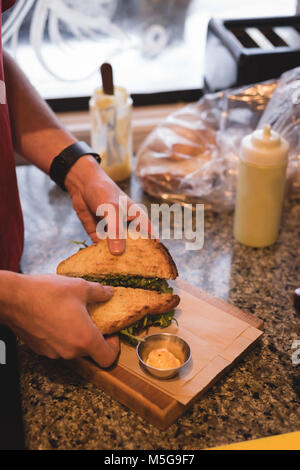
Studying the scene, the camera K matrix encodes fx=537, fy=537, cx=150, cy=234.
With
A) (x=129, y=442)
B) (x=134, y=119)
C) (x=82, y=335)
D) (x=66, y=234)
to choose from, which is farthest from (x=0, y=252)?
(x=134, y=119)

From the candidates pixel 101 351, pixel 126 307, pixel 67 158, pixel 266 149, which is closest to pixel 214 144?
pixel 266 149

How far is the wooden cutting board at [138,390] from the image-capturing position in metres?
0.99

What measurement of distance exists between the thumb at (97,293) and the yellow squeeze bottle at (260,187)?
50 centimetres

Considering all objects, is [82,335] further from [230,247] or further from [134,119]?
[134,119]

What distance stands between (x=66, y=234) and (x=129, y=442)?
0.73 meters

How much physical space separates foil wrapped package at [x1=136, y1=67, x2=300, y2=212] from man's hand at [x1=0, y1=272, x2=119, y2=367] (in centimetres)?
73

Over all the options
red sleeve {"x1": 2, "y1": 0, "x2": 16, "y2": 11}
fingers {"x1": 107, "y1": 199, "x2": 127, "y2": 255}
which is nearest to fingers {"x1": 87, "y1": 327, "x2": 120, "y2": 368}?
fingers {"x1": 107, "y1": 199, "x2": 127, "y2": 255}

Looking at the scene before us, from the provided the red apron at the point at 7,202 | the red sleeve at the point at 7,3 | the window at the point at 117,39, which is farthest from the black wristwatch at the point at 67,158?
the window at the point at 117,39

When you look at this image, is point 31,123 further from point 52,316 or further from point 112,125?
point 52,316

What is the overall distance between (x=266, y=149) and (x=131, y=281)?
477 mm

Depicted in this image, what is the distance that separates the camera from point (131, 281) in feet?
4.03

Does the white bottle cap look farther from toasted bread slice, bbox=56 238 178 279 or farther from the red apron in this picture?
the red apron

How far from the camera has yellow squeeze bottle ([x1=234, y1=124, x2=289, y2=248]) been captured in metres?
1.35

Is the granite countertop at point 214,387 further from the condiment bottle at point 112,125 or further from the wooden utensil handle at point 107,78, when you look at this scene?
the wooden utensil handle at point 107,78
